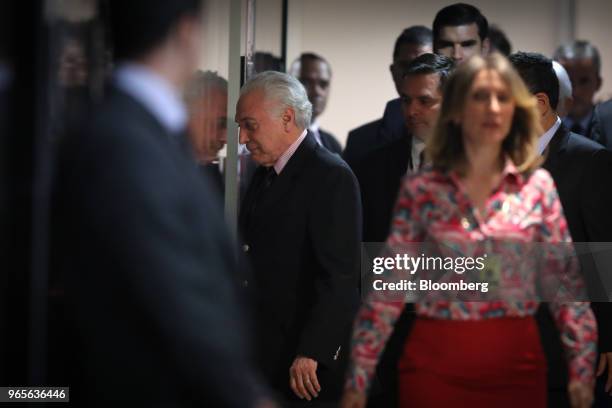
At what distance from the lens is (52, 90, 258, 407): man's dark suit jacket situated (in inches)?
80.0

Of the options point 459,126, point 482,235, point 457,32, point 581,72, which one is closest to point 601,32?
point 581,72

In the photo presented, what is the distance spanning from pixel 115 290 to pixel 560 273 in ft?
4.50

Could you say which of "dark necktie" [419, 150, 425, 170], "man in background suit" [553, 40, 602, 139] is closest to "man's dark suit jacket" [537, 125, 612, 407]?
"dark necktie" [419, 150, 425, 170]

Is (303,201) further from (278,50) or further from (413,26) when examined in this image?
(278,50)

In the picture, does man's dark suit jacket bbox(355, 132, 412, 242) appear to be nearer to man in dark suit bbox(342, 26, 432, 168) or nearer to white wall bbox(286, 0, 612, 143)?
man in dark suit bbox(342, 26, 432, 168)

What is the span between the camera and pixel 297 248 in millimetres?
3951

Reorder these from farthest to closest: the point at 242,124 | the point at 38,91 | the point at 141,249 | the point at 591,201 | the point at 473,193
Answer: the point at 242,124, the point at 591,201, the point at 473,193, the point at 38,91, the point at 141,249

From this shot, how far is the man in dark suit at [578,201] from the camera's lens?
377cm

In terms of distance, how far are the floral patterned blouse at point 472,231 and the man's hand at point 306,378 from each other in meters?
0.93

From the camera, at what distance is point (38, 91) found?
7.78 feet

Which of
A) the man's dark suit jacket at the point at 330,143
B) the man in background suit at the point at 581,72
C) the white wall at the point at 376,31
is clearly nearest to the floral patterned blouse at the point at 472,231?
the white wall at the point at 376,31

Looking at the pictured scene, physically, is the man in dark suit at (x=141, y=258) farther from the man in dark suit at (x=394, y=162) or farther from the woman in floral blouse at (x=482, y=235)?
the man in dark suit at (x=394, y=162)

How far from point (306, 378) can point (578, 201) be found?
105 centimetres

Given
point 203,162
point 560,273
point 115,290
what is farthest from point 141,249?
point 203,162
